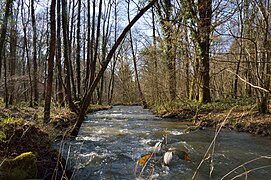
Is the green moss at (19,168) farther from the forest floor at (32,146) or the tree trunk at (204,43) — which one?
the tree trunk at (204,43)

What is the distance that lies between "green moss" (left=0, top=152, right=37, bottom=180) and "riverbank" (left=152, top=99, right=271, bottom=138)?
363 cm

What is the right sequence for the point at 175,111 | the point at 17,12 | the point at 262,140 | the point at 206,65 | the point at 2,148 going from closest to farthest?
the point at 2,148 → the point at 262,140 → the point at 206,65 → the point at 175,111 → the point at 17,12

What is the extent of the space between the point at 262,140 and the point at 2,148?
7039 millimetres

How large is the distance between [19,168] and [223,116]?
26.1ft

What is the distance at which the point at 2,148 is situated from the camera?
172 inches

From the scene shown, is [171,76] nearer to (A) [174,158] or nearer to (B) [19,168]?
(A) [174,158]

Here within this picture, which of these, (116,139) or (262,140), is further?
(116,139)

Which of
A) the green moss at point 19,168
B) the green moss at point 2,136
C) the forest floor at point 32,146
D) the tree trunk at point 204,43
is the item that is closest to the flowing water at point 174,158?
the forest floor at point 32,146

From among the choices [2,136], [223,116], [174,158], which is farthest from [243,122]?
[2,136]

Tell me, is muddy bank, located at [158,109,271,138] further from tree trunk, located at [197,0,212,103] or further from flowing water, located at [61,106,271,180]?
tree trunk, located at [197,0,212,103]

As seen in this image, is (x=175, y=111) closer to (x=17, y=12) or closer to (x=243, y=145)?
(x=243, y=145)

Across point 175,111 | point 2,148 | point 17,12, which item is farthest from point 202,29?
point 17,12

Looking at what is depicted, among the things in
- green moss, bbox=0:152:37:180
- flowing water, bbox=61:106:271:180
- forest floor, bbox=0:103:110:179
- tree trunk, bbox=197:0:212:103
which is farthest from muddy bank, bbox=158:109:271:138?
green moss, bbox=0:152:37:180

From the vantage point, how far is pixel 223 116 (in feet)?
31.7
